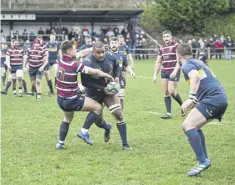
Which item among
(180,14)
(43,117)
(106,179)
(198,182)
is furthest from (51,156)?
(180,14)

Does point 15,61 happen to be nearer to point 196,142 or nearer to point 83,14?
point 196,142

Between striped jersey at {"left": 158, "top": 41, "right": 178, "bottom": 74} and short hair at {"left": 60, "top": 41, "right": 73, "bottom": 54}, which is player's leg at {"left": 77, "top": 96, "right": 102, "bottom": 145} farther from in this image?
striped jersey at {"left": 158, "top": 41, "right": 178, "bottom": 74}

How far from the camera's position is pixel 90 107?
9.80m

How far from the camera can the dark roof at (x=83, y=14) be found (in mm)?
46844

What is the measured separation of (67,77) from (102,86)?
→ 72cm

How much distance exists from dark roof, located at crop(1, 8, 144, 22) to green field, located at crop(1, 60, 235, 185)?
3298 centimetres

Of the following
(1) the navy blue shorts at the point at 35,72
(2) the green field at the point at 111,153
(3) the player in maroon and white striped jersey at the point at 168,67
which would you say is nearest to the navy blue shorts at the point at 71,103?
(2) the green field at the point at 111,153

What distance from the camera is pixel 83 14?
48312 mm

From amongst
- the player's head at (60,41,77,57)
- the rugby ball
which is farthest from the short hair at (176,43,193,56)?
the player's head at (60,41,77,57)

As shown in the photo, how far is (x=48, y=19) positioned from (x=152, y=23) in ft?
37.6

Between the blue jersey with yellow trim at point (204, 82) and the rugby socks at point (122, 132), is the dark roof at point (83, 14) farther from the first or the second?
the blue jersey with yellow trim at point (204, 82)

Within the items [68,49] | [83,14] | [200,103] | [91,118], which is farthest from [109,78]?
[83,14]

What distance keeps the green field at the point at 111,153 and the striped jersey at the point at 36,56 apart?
136 inches

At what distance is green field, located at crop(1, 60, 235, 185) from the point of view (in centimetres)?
758
